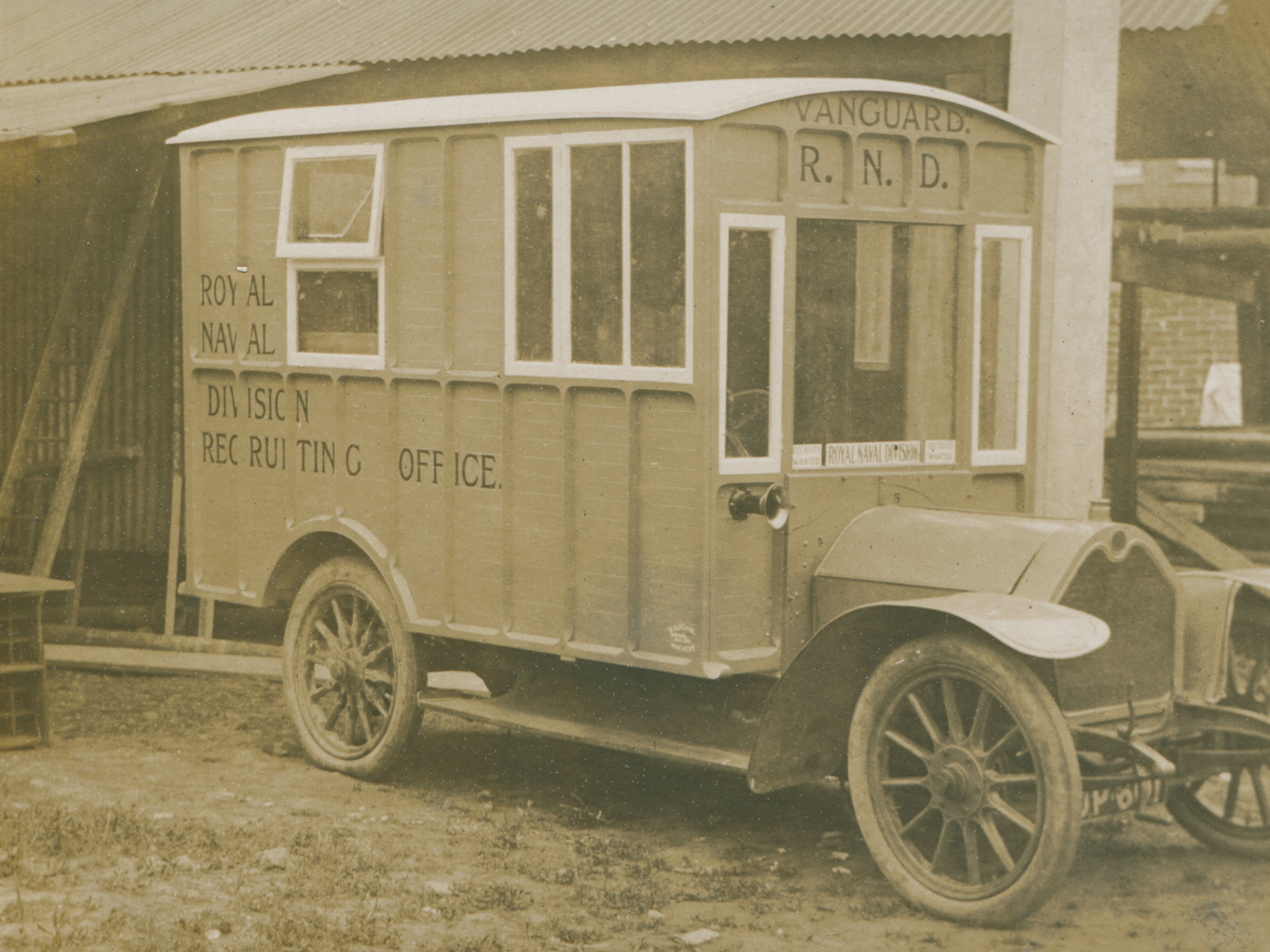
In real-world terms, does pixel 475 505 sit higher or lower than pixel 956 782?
higher

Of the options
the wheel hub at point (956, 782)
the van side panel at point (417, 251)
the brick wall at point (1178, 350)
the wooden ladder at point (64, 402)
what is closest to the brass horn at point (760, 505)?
the wheel hub at point (956, 782)

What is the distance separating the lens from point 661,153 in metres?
5.61

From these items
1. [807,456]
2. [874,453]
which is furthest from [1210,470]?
[807,456]

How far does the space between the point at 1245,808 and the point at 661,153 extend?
11.6 ft

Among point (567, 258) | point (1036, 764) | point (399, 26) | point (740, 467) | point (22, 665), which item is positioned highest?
point (399, 26)

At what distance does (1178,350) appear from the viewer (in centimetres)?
1789

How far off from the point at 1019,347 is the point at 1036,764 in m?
2.02

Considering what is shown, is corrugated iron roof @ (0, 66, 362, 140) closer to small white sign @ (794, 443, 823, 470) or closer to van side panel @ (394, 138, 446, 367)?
van side panel @ (394, 138, 446, 367)

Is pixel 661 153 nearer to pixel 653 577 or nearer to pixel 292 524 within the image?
pixel 653 577

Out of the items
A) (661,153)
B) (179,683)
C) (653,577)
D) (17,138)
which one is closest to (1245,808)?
(653,577)

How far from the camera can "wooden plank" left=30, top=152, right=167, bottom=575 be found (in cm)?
963

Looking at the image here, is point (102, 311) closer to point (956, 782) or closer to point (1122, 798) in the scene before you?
point (956, 782)

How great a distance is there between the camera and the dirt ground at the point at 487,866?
4941 millimetres

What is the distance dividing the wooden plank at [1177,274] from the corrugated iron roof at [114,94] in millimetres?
4753
